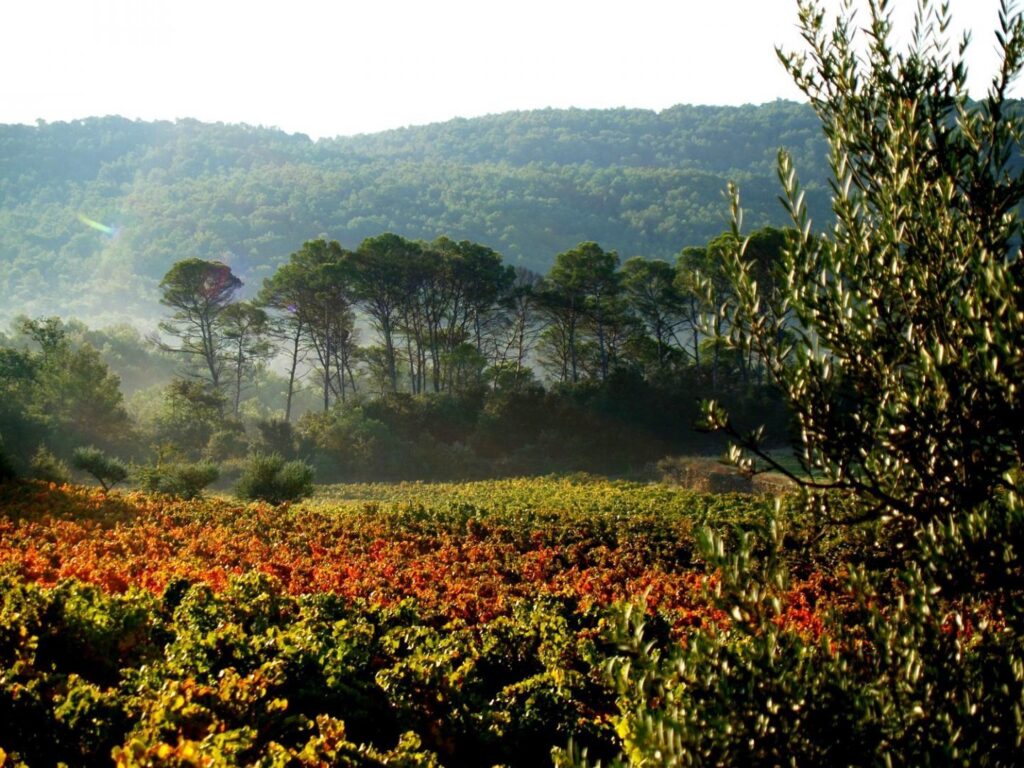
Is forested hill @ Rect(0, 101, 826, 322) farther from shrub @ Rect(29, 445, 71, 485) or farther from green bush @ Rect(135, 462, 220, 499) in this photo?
green bush @ Rect(135, 462, 220, 499)

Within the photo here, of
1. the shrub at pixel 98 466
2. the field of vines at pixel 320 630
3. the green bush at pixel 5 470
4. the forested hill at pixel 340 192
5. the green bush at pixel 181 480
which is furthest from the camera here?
the forested hill at pixel 340 192

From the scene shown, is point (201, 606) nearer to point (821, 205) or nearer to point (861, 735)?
point (861, 735)

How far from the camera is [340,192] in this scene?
12788 centimetres

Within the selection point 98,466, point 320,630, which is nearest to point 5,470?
point 98,466

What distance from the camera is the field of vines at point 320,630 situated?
4.23 m

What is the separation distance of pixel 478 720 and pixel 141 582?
5.12m

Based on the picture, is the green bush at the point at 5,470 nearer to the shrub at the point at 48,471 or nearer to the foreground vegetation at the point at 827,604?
the shrub at the point at 48,471

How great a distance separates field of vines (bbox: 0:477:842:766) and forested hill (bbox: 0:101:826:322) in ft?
256

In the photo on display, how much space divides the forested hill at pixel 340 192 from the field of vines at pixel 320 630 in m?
78.1

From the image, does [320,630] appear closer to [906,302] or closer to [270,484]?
[906,302]

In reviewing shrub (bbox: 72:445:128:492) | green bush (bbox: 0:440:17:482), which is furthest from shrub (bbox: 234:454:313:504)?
green bush (bbox: 0:440:17:482)

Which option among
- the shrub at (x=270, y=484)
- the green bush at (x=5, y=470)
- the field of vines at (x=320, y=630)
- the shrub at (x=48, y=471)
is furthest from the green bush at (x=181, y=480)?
the field of vines at (x=320, y=630)

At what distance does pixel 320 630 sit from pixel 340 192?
128 metres

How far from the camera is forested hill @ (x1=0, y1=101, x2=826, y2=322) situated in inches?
4355
